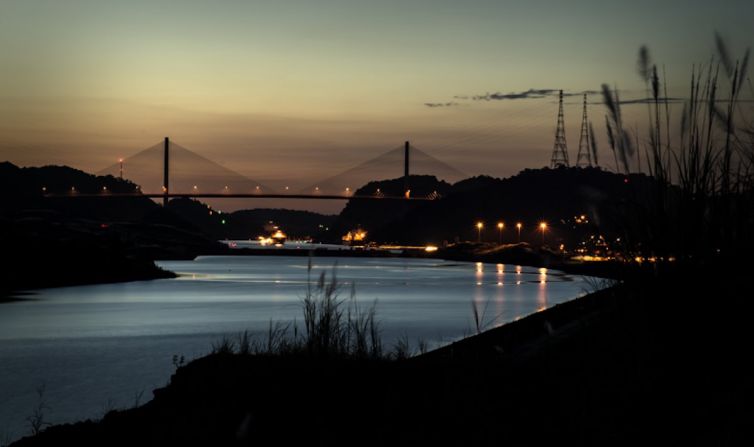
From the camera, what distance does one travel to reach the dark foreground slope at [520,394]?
241 inches

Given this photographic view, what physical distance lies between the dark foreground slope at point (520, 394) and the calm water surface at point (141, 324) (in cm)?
229

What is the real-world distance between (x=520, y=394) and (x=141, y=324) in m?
31.7

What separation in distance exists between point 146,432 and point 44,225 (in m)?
82.3

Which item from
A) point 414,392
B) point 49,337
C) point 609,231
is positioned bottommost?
point 49,337

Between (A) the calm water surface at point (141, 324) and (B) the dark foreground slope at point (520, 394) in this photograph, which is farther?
(A) the calm water surface at point (141, 324)

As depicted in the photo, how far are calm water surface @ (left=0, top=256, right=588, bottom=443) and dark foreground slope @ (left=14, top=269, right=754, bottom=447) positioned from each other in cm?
229

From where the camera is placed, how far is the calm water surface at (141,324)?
62.0 feet

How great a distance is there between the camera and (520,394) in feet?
22.9

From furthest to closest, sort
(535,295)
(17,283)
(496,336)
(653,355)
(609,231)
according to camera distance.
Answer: (17,283), (535,295), (496,336), (609,231), (653,355)

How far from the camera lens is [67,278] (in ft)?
216

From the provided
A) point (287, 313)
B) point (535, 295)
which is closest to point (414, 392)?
point (287, 313)

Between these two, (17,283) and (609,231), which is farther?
(17,283)

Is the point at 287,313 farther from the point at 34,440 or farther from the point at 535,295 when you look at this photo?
the point at 34,440

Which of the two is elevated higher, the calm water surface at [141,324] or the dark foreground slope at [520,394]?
the dark foreground slope at [520,394]
